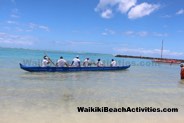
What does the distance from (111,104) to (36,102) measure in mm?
2814

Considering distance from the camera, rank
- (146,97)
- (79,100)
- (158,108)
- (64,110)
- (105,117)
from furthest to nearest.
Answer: (146,97)
(79,100)
(158,108)
(64,110)
(105,117)

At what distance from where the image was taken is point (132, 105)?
1010cm

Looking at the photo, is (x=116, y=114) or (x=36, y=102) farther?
(x=36, y=102)

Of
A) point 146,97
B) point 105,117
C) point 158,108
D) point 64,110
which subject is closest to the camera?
point 105,117

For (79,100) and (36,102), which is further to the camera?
(79,100)

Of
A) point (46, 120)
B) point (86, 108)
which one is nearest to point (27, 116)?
point (46, 120)

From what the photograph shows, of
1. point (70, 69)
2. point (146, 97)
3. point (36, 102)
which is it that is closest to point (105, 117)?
point (36, 102)

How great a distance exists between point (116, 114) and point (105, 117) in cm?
59

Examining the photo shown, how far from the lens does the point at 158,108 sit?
9711 millimetres

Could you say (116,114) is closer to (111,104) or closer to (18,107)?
(111,104)

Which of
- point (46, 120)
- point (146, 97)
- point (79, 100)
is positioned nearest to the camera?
point (46, 120)

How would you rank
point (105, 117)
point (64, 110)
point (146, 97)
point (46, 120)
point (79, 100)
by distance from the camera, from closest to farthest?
point (46, 120), point (105, 117), point (64, 110), point (79, 100), point (146, 97)

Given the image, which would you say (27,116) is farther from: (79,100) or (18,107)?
(79,100)

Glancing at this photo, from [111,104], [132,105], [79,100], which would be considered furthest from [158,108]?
[79,100]
